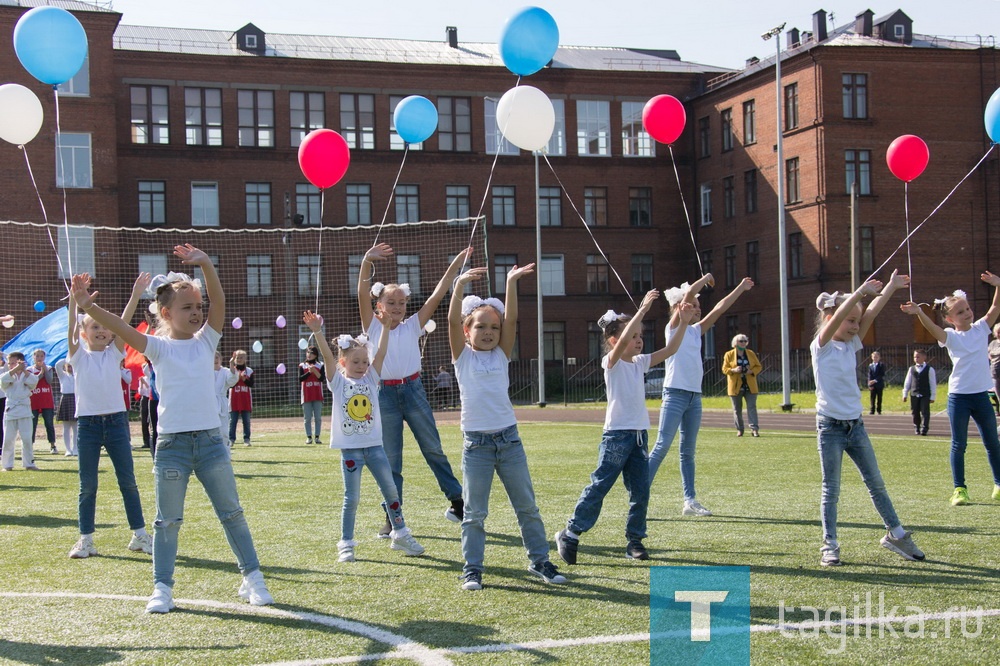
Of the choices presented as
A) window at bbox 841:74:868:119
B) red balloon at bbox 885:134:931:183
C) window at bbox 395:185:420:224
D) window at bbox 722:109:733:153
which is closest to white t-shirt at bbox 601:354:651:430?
red balloon at bbox 885:134:931:183

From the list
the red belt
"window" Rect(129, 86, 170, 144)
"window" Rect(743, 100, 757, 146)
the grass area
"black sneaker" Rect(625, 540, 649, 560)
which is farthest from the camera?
"window" Rect(743, 100, 757, 146)

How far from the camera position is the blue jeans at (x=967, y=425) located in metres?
9.77

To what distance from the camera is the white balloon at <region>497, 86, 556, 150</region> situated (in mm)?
10320

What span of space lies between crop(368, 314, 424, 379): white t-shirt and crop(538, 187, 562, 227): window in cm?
4516

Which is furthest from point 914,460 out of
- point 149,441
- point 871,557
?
point 149,441

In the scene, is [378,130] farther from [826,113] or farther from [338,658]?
[338,658]

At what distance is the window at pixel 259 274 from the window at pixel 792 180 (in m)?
24.3

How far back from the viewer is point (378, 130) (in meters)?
51.3

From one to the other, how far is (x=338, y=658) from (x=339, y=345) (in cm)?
345

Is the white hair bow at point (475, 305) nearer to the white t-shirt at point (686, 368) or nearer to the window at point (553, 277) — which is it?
the white t-shirt at point (686, 368)

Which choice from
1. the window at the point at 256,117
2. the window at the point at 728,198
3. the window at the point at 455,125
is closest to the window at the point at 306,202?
the window at the point at 256,117

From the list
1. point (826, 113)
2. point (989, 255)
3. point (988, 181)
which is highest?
point (826, 113)

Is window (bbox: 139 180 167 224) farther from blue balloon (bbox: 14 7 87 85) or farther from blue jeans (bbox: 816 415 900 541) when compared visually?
blue jeans (bbox: 816 415 900 541)

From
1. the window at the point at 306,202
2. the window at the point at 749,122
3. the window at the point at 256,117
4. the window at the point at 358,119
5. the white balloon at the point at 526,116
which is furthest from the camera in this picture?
the window at the point at 358,119
